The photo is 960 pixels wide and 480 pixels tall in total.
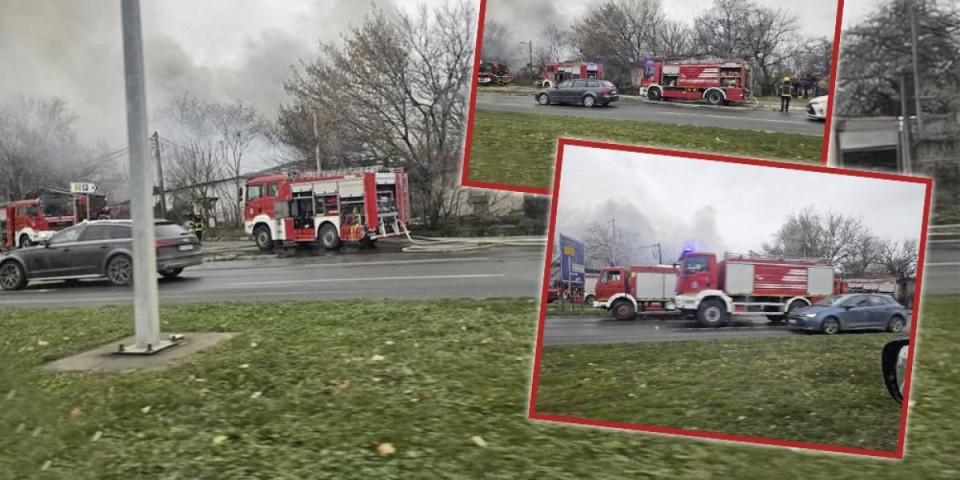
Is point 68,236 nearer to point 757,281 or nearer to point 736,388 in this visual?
point 736,388

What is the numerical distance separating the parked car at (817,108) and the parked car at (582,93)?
2.89 ft

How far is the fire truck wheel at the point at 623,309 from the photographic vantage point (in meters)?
2.16

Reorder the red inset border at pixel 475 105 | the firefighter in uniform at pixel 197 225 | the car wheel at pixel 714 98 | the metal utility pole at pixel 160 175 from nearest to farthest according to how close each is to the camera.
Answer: the red inset border at pixel 475 105 → the car wheel at pixel 714 98 → the firefighter in uniform at pixel 197 225 → the metal utility pole at pixel 160 175

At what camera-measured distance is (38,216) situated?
54.9 feet

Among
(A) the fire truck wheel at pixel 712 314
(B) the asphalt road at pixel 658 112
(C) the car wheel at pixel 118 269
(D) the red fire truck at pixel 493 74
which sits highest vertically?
(D) the red fire truck at pixel 493 74

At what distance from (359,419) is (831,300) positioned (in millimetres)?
2536

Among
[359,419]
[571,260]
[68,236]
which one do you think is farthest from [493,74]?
[68,236]

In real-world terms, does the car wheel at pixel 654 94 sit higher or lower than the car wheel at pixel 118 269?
higher

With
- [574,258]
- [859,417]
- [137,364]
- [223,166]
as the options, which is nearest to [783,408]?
[859,417]

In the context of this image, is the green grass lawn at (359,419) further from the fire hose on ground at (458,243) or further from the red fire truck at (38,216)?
the red fire truck at (38,216)

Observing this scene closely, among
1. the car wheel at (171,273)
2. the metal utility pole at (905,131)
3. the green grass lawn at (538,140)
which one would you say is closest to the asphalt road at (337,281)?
the car wheel at (171,273)

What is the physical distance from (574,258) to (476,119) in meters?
1.38

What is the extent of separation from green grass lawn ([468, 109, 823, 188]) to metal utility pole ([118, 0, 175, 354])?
318 cm

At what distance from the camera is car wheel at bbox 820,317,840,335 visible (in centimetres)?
215
